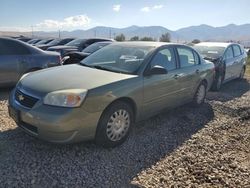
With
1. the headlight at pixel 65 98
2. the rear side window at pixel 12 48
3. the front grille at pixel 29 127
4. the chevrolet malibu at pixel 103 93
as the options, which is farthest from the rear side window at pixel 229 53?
the front grille at pixel 29 127

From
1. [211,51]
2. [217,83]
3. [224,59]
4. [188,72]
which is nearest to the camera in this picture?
[188,72]

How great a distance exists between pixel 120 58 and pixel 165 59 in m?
0.85

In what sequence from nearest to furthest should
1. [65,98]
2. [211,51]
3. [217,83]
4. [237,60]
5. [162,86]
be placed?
1. [65,98]
2. [162,86]
3. [217,83]
4. [211,51]
5. [237,60]

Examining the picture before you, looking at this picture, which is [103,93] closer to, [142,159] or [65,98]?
[65,98]

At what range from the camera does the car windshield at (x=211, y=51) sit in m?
8.55

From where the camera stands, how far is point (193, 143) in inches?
180

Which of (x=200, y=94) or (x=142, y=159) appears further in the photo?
(x=200, y=94)

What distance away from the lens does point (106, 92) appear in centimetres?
385

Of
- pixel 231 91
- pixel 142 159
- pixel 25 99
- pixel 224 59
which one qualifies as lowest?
pixel 142 159

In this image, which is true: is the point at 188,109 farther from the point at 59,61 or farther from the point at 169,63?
the point at 59,61

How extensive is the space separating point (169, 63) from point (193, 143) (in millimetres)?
1568

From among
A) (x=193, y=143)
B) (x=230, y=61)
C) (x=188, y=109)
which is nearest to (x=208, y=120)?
(x=188, y=109)

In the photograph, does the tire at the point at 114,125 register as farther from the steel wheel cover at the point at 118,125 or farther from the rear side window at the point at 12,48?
the rear side window at the point at 12,48

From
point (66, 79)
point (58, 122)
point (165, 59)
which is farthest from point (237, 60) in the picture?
point (58, 122)
